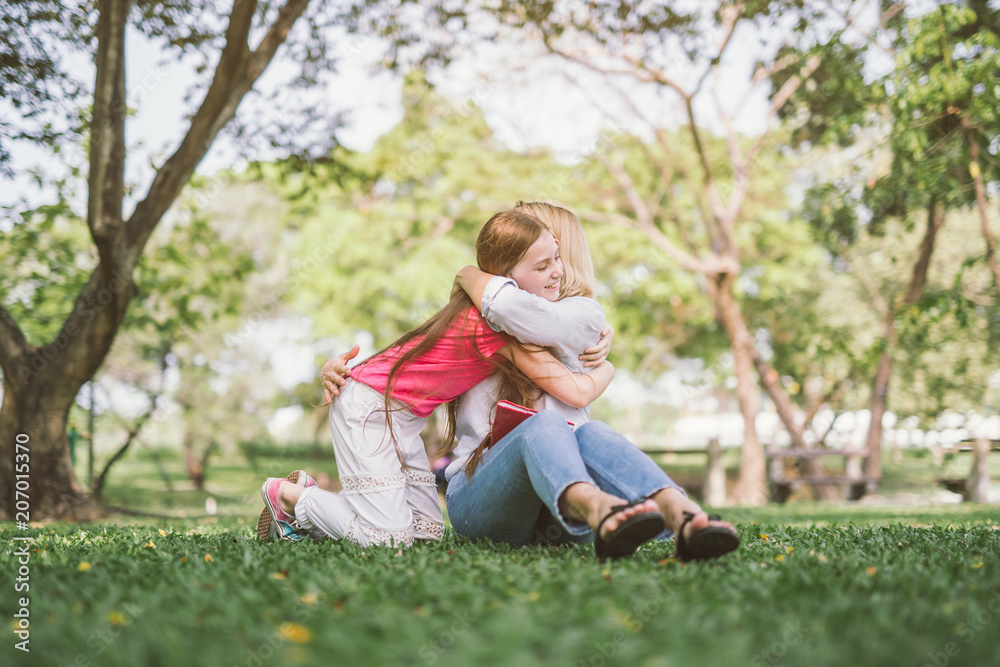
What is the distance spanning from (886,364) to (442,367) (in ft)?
38.8

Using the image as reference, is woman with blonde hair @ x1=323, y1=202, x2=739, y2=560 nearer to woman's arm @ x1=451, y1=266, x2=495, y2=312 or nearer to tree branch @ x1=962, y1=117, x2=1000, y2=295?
woman's arm @ x1=451, y1=266, x2=495, y2=312

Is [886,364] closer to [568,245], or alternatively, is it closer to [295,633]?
[568,245]

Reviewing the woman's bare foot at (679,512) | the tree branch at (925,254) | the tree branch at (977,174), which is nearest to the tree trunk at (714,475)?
the tree branch at (925,254)

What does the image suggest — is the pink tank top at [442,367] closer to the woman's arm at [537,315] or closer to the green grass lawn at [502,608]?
the woman's arm at [537,315]

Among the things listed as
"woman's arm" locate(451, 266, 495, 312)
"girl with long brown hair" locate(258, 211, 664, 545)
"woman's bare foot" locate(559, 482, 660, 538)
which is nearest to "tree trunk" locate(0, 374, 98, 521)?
"girl with long brown hair" locate(258, 211, 664, 545)

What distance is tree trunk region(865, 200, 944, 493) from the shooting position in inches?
467

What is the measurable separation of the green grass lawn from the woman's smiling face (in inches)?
42.5

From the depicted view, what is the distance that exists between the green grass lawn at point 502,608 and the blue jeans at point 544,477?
180 millimetres

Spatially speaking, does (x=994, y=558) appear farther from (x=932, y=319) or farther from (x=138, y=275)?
(x=138, y=275)

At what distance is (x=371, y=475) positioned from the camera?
293 centimetres

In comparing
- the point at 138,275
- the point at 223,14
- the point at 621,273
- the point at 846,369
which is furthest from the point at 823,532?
the point at 846,369

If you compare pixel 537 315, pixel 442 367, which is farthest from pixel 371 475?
pixel 537 315

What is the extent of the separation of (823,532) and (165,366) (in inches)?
411

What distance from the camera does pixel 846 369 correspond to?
63.2 feet
